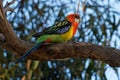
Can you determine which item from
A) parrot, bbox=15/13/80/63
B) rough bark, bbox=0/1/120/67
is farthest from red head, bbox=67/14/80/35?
rough bark, bbox=0/1/120/67

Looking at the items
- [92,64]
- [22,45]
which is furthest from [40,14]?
[22,45]

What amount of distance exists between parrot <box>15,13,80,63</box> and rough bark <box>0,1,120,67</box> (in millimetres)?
45

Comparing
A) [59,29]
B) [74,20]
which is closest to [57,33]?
[59,29]

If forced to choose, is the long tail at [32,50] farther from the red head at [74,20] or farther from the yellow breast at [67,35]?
the red head at [74,20]

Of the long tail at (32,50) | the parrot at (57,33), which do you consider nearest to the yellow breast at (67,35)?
the parrot at (57,33)

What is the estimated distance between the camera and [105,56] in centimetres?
255

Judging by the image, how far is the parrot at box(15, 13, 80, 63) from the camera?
8.28 feet

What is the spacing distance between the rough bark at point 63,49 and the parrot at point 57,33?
0.05 m

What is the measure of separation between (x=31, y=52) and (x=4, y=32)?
0.19 metres

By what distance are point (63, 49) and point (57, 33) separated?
12 cm

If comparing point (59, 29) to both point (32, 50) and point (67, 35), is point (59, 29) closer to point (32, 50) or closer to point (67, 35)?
point (67, 35)

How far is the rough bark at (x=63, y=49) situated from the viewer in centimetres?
253

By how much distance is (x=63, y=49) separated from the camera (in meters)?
2.53

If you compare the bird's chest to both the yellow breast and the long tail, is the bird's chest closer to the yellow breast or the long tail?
the yellow breast
